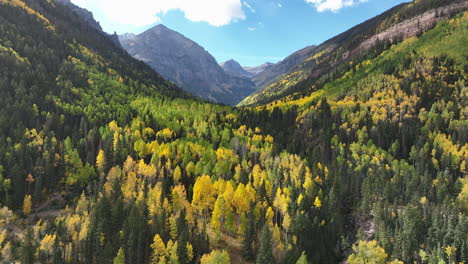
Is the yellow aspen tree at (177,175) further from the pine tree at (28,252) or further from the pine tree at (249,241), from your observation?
the pine tree at (28,252)

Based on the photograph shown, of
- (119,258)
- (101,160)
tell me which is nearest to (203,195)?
(119,258)

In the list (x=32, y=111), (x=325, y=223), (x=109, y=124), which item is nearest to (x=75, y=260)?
(x=325, y=223)

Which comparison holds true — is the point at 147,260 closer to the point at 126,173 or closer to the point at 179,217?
the point at 179,217

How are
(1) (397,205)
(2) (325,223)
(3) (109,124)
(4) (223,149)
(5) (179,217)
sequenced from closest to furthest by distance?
(5) (179,217)
(2) (325,223)
(1) (397,205)
(4) (223,149)
(3) (109,124)

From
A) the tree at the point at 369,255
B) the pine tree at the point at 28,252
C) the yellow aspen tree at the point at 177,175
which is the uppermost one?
the yellow aspen tree at the point at 177,175

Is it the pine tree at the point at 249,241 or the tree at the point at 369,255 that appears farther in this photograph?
the pine tree at the point at 249,241

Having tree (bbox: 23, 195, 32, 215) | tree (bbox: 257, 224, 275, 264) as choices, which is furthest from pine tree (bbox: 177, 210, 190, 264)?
tree (bbox: 23, 195, 32, 215)

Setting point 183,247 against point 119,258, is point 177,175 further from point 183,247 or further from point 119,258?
point 119,258

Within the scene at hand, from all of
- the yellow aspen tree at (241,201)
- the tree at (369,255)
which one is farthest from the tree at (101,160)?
the tree at (369,255)

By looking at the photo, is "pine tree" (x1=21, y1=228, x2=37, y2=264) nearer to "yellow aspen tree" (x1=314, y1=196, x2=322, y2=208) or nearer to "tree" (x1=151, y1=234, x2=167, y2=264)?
"tree" (x1=151, y1=234, x2=167, y2=264)
